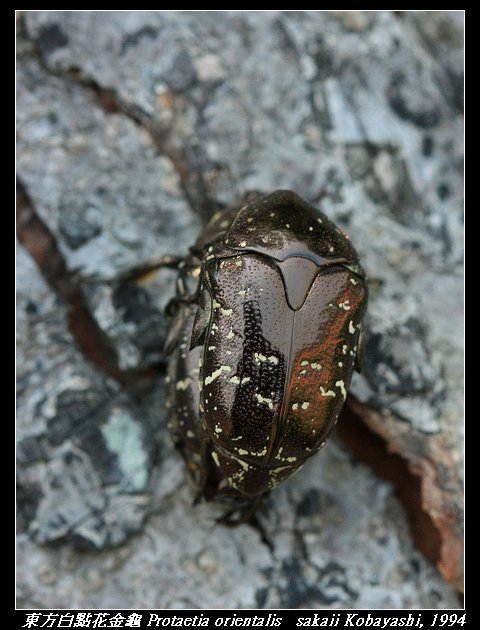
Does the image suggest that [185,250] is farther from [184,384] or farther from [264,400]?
[264,400]

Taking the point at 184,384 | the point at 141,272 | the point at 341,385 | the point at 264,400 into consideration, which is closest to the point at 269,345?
the point at 264,400

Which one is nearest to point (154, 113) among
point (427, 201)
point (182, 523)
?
point (427, 201)

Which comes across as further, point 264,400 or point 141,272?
point 141,272

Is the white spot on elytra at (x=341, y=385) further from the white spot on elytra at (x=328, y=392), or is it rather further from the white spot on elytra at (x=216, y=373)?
the white spot on elytra at (x=216, y=373)

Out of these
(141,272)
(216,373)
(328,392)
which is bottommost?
(328,392)

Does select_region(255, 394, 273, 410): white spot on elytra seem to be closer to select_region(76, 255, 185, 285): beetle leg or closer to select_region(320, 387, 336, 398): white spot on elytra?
select_region(320, 387, 336, 398): white spot on elytra

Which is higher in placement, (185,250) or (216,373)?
(185,250)

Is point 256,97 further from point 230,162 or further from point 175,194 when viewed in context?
point 175,194
